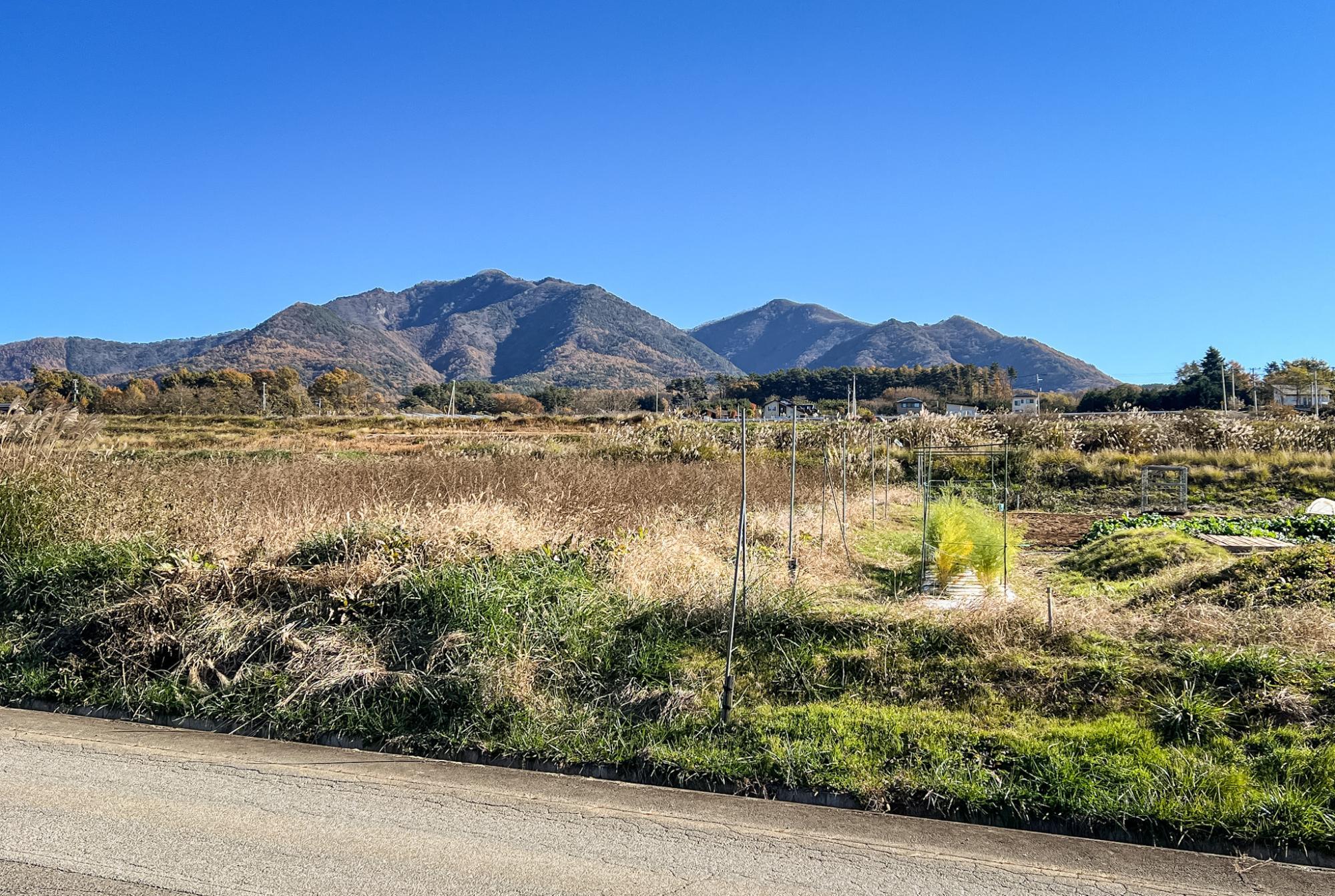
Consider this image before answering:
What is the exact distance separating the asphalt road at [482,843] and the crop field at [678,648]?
25 cm

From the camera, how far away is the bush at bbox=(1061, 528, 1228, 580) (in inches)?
300

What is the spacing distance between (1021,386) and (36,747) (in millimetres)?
152334

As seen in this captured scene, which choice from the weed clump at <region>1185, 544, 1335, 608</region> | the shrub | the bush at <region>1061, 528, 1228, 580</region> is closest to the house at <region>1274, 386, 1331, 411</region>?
the bush at <region>1061, 528, 1228, 580</region>

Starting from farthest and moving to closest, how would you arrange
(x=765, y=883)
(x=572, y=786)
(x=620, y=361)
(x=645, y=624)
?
(x=620, y=361), (x=645, y=624), (x=572, y=786), (x=765, y=883)

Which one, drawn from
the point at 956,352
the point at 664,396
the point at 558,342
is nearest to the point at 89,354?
the point at 558,342

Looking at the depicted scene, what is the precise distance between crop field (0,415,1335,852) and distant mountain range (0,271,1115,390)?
105 m

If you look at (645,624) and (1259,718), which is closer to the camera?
(1259,718)

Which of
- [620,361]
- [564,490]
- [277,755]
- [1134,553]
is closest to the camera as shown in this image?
[277,755]

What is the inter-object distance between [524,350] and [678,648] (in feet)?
553

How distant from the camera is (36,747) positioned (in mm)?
4395

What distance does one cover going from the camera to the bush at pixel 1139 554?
7609 millimetres

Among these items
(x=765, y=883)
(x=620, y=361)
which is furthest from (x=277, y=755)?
(x=620, y=361)

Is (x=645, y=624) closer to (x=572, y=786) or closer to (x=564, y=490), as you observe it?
(x=572, y=786)

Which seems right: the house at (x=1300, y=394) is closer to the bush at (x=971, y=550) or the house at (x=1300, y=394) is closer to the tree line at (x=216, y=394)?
the bush at (x=971, y=550)
